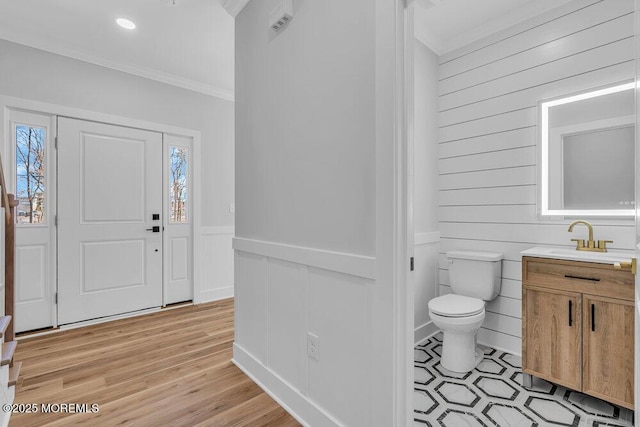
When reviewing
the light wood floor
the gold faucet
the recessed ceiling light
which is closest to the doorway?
the light wood floor

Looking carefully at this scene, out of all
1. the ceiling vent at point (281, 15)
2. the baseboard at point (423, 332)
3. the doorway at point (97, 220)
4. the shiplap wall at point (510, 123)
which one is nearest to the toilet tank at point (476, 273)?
the shiplap wall at point (510, 123)

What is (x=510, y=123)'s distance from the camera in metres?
2.48

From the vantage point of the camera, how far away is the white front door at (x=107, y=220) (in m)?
3.00

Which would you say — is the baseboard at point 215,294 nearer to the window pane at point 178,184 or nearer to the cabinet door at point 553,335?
the window pane at point 178,184

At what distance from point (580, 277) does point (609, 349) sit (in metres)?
Answer: 0.38

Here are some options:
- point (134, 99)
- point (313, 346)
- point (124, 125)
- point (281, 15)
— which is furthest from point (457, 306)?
point (134, 99)

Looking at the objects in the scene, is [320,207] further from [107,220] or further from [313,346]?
[107,220]

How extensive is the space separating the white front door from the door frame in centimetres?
7

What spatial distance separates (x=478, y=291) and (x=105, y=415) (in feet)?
8.30

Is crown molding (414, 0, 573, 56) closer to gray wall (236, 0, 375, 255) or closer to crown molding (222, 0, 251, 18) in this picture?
gray wall (236, 0, 375, 255)

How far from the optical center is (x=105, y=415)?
1715 millimetres

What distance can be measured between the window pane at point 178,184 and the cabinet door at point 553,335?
3.44 meters

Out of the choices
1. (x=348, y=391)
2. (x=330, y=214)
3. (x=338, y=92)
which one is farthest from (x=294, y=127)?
(x=348, y=391)

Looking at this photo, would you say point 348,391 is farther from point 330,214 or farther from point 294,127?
point 294,127
